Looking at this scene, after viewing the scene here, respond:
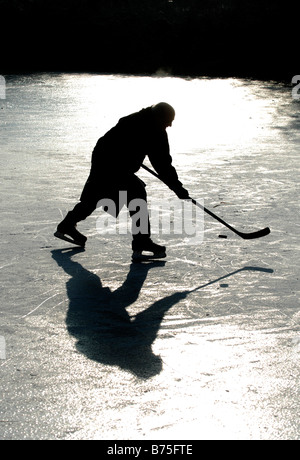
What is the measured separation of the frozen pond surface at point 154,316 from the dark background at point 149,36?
14.9 m

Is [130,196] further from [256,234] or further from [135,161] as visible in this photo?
[256,234]

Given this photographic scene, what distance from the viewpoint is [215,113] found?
1510cm

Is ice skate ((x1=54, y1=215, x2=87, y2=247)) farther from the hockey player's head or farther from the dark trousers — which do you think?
the hockey player's head

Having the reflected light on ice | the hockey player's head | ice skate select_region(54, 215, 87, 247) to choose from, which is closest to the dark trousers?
ice skate select_region(54, 215, 87, 247)

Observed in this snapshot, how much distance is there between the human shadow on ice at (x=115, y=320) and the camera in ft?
13.6

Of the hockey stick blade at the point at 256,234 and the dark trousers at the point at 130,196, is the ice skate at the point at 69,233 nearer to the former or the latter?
the dark trousers at the point at 130,196

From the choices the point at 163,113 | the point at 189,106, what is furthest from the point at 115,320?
the point at 189,106

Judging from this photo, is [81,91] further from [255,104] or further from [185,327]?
[185,327]

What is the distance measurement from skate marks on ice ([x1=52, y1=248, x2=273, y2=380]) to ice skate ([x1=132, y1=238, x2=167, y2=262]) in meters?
0.08

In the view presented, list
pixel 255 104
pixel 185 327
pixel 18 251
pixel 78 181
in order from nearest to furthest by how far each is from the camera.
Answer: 1. pixel 185 327
2. pixel 18 251
3. pixel 78 181
4. pixel 255 104

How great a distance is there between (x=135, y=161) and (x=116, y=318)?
1.59 metres

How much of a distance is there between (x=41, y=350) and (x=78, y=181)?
465 cm

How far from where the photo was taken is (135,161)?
5918 millimetres
